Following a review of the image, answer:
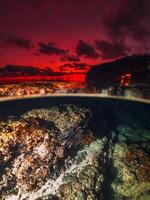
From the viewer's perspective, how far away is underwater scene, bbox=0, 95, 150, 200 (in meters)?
9.11

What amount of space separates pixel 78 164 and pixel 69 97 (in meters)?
2.76

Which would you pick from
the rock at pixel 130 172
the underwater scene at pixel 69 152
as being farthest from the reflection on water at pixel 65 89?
the rock at pixel 130 172

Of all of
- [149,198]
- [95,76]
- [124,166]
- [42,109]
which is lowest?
[149,198]

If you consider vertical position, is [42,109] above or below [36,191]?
above

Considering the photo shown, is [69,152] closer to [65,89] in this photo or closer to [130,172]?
[130,172]

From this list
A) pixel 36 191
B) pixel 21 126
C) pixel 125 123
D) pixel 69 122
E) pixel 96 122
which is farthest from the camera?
pixel 125 123

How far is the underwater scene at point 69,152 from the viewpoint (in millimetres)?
9109

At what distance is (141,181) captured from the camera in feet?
32.1

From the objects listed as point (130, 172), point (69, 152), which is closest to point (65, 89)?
point (69, 152)

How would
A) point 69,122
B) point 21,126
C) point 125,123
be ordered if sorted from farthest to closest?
point 125,123, point 69,122, point 21,126

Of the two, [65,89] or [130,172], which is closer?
[130,172]

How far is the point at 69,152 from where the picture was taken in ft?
32.7

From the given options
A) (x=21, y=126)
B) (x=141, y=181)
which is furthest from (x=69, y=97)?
(x=141, y=181)

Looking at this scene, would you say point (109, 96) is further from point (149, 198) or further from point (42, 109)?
point (149, 198)
